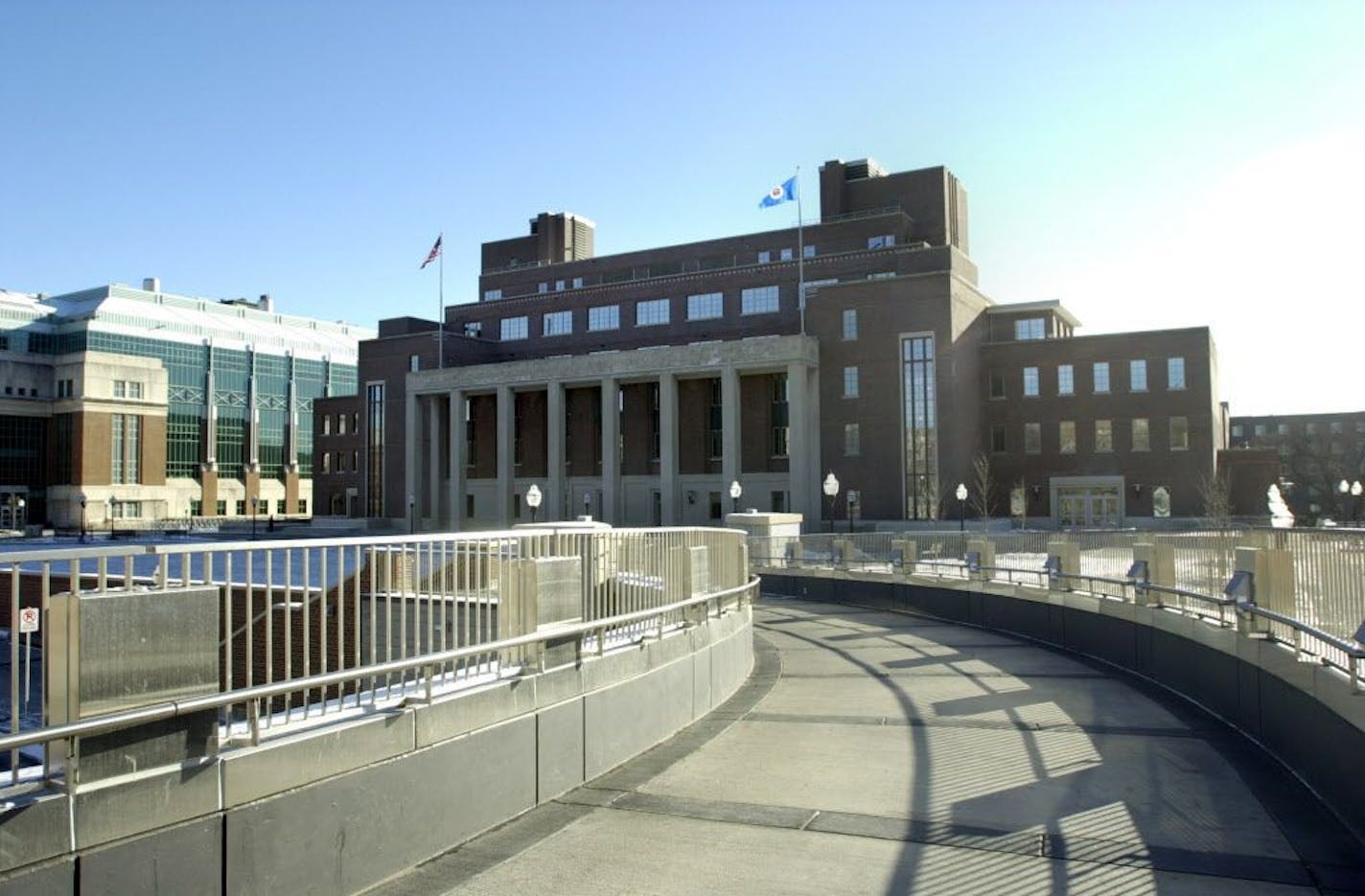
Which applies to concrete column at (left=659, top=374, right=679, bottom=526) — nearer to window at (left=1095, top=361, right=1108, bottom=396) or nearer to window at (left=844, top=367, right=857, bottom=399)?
window at (left=844, top=367, right=857, bottom=399)

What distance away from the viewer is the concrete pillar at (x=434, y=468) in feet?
277

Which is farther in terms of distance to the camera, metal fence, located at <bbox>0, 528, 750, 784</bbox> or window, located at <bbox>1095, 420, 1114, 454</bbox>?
window, located at <bbox>1095, 420, 1114, 454</bbox>

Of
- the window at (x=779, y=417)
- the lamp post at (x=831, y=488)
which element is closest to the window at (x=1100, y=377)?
the lamp post at (x=831, y=488)

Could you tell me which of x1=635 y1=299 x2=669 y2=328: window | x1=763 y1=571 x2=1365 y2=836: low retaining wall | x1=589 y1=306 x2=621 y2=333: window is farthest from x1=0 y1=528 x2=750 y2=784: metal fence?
x1=589 y1=306 x2=621 y2=333: window

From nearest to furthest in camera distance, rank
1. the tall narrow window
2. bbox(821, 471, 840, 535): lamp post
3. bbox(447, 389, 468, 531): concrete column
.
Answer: bbox(821, 471, 840, 535): lamp post < the tall narrow window < bbox(447, 389, 468, 531): concrete column

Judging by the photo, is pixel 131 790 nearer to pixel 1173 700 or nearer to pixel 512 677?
pixel 512 677

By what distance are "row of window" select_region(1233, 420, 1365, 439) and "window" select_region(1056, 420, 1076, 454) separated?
6948 cm

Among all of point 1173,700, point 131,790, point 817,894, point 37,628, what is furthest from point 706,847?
point 1173,700

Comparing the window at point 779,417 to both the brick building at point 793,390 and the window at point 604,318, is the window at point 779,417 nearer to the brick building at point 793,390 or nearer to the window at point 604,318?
the brick building at point 793,390

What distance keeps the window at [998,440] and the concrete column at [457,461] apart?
4025 centimetres

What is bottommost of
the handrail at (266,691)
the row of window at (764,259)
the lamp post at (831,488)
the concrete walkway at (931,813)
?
the concrete walkway at (931,813)

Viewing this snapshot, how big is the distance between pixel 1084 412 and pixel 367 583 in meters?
65.8

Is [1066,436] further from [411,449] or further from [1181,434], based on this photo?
→ [411,449]

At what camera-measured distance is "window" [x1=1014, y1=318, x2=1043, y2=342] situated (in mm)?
71625
